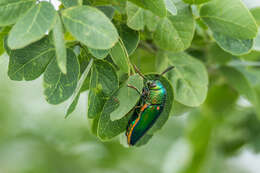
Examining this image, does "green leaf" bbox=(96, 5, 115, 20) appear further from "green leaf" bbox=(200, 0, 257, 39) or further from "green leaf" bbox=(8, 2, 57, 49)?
"green leaf" bbox=(200, 0, 257, 39)

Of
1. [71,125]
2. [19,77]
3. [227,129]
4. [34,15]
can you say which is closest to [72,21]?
[34,15]

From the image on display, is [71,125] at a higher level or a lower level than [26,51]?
lower

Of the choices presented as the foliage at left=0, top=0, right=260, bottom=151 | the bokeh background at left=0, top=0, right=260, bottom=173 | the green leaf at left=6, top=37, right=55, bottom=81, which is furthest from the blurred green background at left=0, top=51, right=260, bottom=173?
the green leaf at left=6, top=37, right=55, bottom=81

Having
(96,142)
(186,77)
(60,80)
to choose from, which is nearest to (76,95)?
(60,80)

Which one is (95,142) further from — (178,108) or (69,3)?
(69,3)

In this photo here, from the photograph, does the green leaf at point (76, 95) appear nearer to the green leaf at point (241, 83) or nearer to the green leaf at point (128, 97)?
the green leaf at point (128, 97)

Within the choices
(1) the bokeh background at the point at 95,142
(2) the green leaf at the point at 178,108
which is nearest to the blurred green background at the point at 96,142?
(1) the bokeh background at the point at 95,142

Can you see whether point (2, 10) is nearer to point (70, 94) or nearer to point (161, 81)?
point (70, 94)
